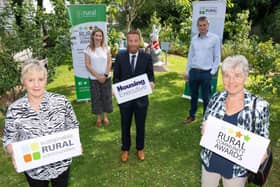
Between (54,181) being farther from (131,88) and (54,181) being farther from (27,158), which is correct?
(131,88)

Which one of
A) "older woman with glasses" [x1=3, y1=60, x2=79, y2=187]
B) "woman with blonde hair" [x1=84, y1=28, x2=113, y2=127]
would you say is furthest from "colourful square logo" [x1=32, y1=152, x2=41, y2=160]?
"woman with blonde hair" [x1=84, y1=28, x2=113, y2=127]

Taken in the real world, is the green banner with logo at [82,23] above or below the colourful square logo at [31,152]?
above

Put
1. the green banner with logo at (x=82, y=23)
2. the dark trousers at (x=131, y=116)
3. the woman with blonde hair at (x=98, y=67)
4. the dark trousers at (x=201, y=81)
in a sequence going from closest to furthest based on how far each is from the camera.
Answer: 1. the dark trousers at (x=131, y=116)
2. the woman with blonde hair at (x=98, y=67)
3. the dark trousers at (x=201, y=81)
4. the green banner with logo at (x=82, y=23)

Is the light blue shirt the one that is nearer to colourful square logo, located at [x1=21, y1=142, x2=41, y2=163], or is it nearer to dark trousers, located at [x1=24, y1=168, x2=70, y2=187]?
dark trousers, located at [x1=24, y1=168, x2=70, y2=187]

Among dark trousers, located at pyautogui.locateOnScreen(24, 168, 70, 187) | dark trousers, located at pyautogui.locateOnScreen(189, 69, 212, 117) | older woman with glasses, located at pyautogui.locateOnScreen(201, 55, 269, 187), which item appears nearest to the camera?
older woman with glasses, located at pyautogui.locateOnScreen(201, 55, 269, 187)

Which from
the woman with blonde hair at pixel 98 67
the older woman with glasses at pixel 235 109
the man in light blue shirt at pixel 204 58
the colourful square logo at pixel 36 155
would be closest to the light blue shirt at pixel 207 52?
the man in light blue shirt at pixel 204 58

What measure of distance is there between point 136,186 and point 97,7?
4614 mm

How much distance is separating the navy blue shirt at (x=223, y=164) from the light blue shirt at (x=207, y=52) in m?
3.39

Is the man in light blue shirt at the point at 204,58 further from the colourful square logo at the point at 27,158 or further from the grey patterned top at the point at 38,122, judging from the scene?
the colourful square logo at the point at 27,158

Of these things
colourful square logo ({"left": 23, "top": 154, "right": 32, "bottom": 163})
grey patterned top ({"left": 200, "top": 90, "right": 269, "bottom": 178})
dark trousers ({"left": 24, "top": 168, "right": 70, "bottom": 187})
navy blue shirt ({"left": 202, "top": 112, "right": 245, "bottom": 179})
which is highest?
grey patterned top ({"left": 200, "top": 90, "right": 269, "bottom": 178})

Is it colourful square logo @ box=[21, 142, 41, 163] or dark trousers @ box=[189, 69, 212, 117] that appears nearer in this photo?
colourful square logo @ box=[21, 142, 41, 163]

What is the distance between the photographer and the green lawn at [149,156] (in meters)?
4.52

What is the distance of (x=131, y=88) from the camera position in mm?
4340

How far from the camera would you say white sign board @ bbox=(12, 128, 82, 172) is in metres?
2.54
